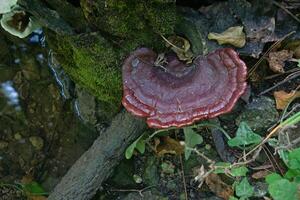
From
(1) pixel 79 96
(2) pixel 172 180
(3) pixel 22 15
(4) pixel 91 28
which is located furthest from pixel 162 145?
(3) pixel 22 15

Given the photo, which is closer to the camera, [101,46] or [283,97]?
[101,46]

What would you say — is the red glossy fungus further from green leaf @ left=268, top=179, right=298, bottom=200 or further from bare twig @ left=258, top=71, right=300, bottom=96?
bare twig @ left=258, top=71, right=300, bottom=96

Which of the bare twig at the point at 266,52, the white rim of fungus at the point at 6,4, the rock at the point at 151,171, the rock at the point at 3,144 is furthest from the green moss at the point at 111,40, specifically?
the rock at the point at 3,144

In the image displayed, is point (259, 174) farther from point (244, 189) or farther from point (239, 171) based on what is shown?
point (239, 171)

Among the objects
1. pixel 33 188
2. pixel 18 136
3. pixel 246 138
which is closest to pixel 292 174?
pixel 246 138

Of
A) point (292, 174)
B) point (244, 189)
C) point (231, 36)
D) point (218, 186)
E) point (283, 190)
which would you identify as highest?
point (231, 36)

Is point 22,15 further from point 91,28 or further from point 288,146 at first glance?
point 288,146
